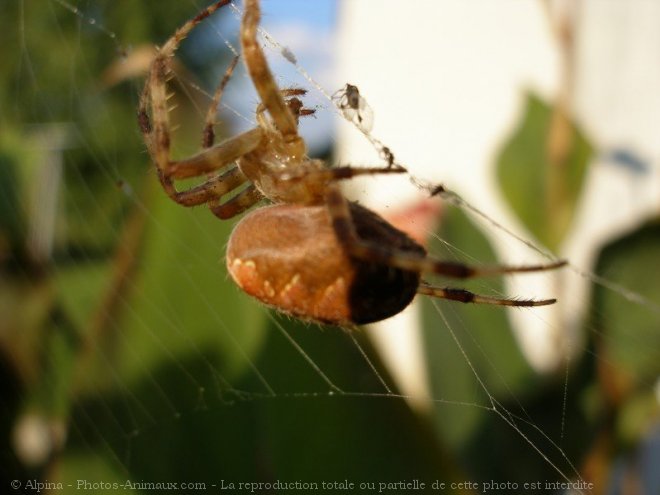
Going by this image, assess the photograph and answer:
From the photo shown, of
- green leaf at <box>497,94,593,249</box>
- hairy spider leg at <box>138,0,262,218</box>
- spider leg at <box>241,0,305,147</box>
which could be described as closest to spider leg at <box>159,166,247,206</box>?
hairy spider leg at <box>138,0,262,218</box>

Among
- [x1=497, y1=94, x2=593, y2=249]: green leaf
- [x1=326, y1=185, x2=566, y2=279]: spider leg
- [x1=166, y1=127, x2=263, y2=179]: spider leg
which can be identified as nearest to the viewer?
[x1=326, y1=185, x2=566, y2=279]: spider leg

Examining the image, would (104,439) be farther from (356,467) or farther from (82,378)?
(356,467)

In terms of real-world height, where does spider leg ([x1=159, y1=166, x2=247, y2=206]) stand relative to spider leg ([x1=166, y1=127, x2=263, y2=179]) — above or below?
below

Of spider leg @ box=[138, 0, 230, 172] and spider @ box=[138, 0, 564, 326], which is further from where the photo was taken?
spider leg @ box=[138, 0, 230, 172]

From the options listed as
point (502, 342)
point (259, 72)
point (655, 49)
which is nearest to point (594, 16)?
point (655, 49)

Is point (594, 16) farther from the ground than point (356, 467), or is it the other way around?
point (594, 16)

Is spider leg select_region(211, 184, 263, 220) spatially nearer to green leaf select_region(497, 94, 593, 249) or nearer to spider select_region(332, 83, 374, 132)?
spider select_region(332, 83, 374, 132)

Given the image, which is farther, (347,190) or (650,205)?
(650,205)

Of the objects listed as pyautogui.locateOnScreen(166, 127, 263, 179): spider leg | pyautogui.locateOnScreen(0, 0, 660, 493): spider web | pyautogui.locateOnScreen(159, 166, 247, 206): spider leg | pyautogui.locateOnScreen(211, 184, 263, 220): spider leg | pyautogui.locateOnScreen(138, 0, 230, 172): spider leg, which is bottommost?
pyautogui.locateOnScreen(0, 0, 660, 493): spider web
